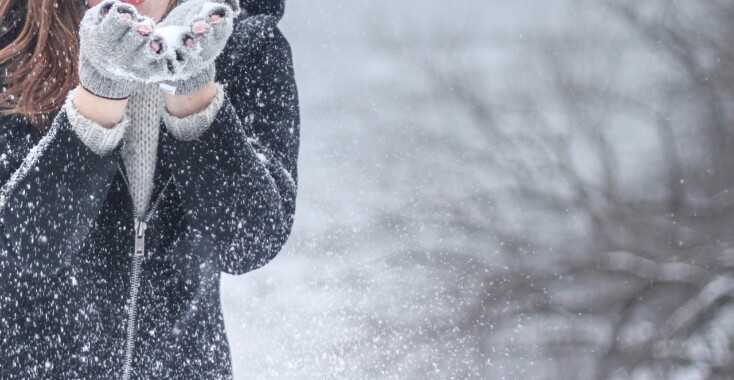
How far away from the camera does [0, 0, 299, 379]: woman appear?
40.1 inches

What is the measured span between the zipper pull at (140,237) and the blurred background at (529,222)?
753 centimetres

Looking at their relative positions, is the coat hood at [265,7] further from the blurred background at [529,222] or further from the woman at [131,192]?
the blurred background at [529,222]

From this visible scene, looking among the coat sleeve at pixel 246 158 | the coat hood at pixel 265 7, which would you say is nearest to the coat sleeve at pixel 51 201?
the coat sleeve at pixel 246 158

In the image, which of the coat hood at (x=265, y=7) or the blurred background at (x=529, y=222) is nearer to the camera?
the coat hood at (x=265, y=7)

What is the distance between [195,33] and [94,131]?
171 millimetres

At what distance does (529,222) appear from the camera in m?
10.1

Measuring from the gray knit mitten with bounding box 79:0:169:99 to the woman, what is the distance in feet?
0.07

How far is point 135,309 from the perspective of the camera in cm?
110

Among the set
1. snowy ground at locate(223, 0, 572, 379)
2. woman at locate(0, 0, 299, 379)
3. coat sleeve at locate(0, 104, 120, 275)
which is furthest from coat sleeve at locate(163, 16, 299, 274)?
snowy ground at locate(223, 0, 572, 379)

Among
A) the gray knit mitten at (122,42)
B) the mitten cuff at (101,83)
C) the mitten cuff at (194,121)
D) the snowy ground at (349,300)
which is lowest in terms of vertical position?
the snowy ground at (349,300)

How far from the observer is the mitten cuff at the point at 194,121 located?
1071mm

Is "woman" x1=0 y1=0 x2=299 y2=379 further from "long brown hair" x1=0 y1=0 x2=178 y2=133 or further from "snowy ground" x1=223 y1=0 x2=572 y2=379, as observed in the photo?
"snowy ground" x1=223 y1=0 x2=572 y2=379

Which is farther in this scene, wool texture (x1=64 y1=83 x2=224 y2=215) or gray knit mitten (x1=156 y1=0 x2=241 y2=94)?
wool texture (x1=64 y1=83 x2=224 y2=215)

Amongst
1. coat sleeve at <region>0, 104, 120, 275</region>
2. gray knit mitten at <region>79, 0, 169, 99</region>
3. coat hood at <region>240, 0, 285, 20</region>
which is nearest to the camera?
gray knit mitten at <region>79, 0, 169, 99</region>
